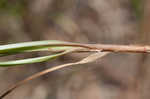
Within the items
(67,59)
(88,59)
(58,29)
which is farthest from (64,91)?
(88,59)

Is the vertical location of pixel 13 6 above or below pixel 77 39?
above

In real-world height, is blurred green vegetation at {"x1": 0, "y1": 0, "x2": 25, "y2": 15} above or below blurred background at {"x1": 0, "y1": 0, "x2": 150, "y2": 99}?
above

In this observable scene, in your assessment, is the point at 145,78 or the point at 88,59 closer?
the point at 88,59

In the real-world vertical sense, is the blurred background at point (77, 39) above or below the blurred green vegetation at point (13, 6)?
below

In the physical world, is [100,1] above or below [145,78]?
above

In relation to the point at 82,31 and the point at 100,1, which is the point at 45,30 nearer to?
the point at 82,31
